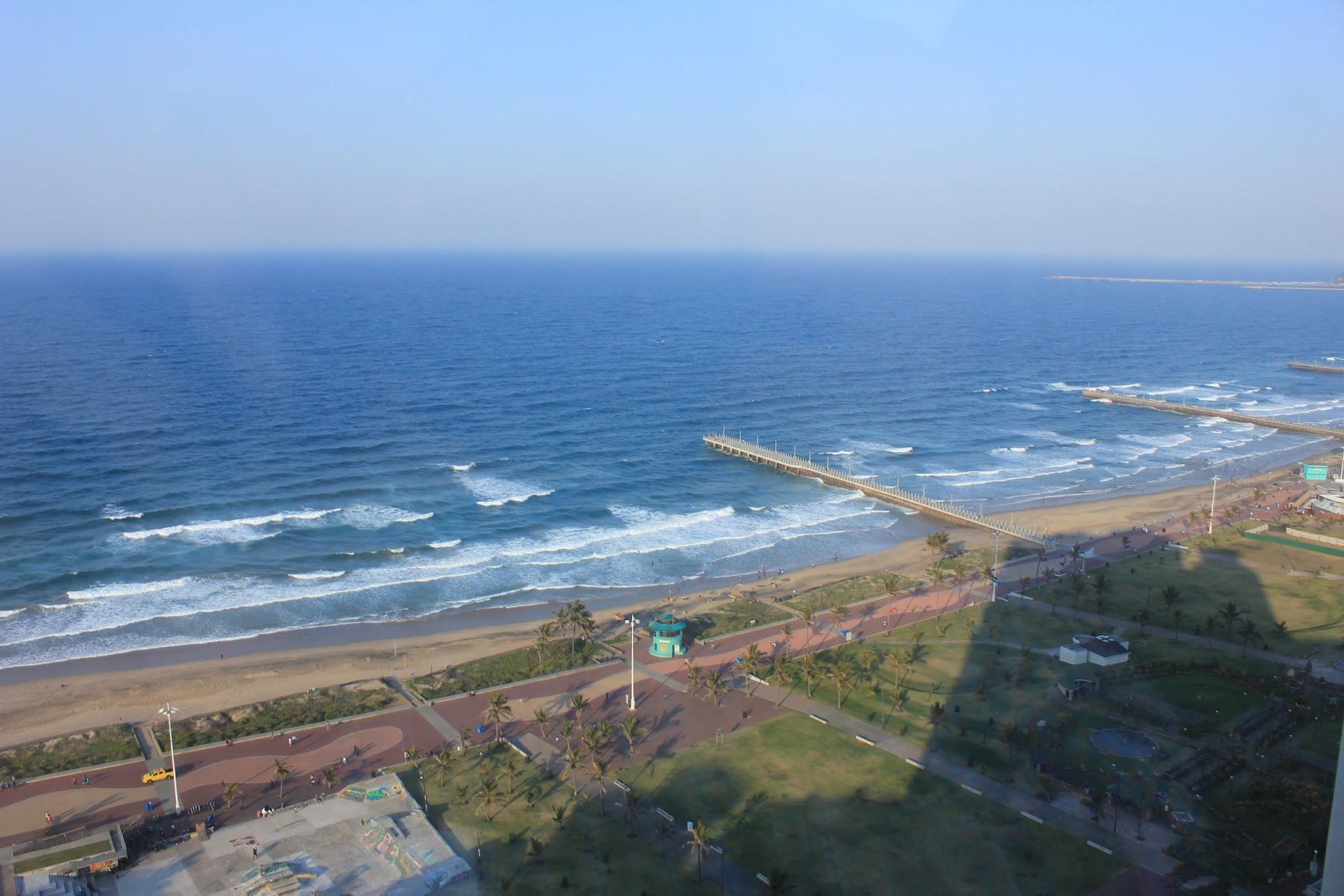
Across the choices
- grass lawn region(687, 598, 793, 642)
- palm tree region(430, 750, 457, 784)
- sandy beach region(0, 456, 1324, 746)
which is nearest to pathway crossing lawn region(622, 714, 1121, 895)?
palm tree region(430, 750, 457, 784)

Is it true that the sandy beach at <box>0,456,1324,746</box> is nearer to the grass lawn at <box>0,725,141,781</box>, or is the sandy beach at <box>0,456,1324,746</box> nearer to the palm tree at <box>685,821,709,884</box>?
the grass lawn at <box>0,725,141,781</box>

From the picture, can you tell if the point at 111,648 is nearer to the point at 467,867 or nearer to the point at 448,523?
the point at 448,523

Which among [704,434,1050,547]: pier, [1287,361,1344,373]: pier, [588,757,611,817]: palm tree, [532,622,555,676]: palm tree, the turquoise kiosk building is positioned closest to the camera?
[588,757,611,817]: palm tree

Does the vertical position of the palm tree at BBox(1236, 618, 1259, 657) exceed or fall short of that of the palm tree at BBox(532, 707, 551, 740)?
it exceeds it

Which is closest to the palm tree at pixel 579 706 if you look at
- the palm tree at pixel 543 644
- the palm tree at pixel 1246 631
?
the palm tree at pixel 543 644

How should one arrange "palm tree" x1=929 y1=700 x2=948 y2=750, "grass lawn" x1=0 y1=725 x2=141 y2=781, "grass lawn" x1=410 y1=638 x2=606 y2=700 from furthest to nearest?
"grass lawn" x1=410 y1=638 x2=606 y2=700 < "palm tree" x1=929 y1=700 x2=948 y2=750 < "grass lawn" x1=0 y1=725 x2=141 y2=781
